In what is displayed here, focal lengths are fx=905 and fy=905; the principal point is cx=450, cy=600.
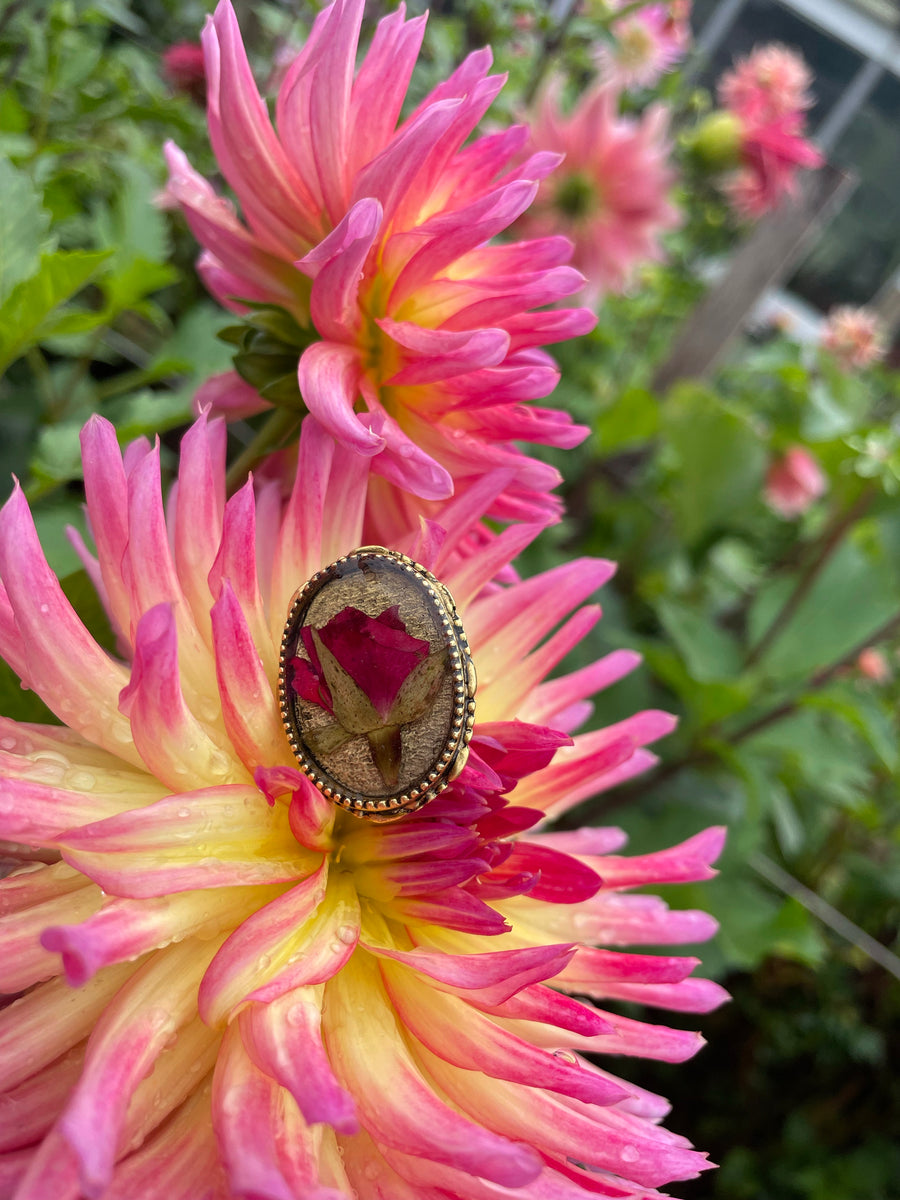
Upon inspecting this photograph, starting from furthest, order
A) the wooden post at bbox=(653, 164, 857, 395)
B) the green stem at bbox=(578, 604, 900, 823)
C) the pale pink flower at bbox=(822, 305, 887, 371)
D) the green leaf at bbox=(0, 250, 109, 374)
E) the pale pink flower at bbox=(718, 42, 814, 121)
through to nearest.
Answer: the pale pink flower at bbox=(822, 305, 887, 371) < the pale pink flower at bbox=(718, 42, 814, 121) < the wooden post at bbox=(653, 164, 857, 395) < the green stem at bbox=(578, 604, 900, 823) < the green leaf at bbox=(0, 250, 109, 374)

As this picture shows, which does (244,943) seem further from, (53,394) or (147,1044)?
(53,394)

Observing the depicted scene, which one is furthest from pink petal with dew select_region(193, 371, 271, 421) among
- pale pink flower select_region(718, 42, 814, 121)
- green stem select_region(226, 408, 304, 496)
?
pale pink flower select_region(718, 42, 814, 121)

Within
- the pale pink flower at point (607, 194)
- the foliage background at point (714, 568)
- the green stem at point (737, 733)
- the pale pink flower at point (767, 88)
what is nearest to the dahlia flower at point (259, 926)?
the foliage background at point (714, 568)

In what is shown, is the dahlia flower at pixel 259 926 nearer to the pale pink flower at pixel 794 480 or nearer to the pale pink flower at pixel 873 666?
the pale pink flower at pixel 794 480

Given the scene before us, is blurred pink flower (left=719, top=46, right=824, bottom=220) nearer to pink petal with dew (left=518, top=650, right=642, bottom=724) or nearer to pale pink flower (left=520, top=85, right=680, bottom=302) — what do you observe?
pale pink flower (left=520, top=85, right=680, bottom=302)

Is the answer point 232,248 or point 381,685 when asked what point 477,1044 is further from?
point 232,248

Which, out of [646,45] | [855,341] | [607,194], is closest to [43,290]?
[607,194]
